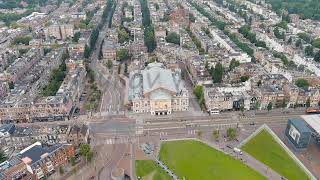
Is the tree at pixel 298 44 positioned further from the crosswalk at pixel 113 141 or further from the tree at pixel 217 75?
the crosswalk at pixel 113 141

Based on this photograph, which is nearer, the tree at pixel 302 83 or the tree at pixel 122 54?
the tree at pixel 302 83

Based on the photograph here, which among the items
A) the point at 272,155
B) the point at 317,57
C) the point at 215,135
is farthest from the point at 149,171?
the point at 317,57

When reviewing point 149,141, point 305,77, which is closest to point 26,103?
point 149,141

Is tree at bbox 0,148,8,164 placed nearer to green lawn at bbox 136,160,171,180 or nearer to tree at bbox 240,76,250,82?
green lawn at bbox 136,160,171,180

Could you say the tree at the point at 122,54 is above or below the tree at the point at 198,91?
above

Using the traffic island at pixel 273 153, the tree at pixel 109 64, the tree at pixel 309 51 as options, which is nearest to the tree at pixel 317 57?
the tree at pixel 309 51

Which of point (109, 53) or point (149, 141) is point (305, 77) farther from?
point (109, 53)
